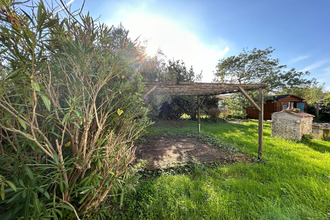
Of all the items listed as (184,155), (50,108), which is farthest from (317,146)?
(50,108)

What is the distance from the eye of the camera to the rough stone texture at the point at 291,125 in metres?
5.57

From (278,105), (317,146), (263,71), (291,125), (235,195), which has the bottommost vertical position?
(235,195)

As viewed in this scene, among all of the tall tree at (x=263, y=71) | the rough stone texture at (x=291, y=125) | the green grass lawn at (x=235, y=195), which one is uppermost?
the tall tree at (x=263, y=71)

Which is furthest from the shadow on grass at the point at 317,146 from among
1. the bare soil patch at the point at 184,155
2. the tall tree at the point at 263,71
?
the tall tree at the point at 263,71

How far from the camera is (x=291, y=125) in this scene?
228 inches

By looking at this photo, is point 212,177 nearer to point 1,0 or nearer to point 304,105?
point 1,0

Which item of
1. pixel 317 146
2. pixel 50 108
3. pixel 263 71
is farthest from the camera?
pixel 263 71

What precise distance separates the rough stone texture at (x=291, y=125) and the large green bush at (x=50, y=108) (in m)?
7.57

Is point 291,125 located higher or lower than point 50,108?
lower

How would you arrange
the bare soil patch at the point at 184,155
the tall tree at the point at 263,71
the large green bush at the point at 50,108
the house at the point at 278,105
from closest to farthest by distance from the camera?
the large green bush at the point at 50,108
the bare soil patch at the point at 184,155
the house at the point at 278,105
the tall tree at the point at 263,71

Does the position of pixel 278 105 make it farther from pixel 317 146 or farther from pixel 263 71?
pixel 317 146

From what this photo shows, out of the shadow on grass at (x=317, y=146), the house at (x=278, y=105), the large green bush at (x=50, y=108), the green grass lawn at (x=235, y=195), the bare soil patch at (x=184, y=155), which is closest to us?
the large green bush at (x=50, y=108)

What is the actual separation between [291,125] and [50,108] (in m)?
8.52

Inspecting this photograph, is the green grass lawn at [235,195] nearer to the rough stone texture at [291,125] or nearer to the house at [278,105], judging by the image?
the rough stone texture at [291,125]
